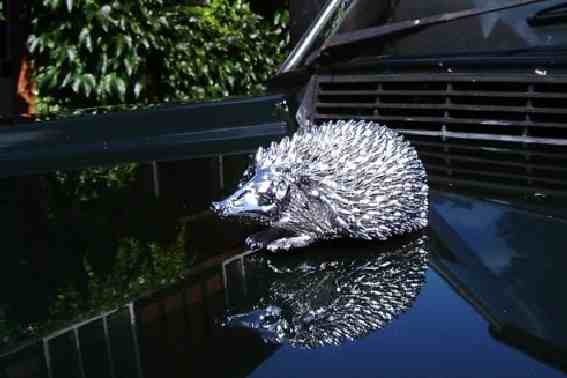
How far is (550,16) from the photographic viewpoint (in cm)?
226

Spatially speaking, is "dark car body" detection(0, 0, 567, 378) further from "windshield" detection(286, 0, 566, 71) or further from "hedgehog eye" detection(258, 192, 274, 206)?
"hedgehog eye" detection(258, 192, 274, 206)

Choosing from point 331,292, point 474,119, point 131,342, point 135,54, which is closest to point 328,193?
point 331,292

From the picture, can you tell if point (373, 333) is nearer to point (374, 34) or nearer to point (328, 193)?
point (328, 193)

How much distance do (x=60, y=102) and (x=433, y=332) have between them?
17.7ft

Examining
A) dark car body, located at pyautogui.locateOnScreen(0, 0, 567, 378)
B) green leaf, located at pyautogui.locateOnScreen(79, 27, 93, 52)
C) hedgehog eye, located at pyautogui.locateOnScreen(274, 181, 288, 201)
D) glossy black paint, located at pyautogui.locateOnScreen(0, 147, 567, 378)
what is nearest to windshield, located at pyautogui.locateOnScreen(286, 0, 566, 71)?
dark car body, located at pyautogui.locateOnScreen(0, 0, 567, 378)

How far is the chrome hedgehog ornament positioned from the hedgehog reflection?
0.04 meters

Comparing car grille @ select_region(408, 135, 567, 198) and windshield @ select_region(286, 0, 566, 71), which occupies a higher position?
windshield @ select_region(286, 0, 566, 71)

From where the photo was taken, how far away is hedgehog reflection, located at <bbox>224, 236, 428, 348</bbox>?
1077mm

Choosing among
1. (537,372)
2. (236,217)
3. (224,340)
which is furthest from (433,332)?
(236,217)

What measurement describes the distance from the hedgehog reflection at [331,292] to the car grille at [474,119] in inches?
18.1

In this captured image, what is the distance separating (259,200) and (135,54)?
179 inches

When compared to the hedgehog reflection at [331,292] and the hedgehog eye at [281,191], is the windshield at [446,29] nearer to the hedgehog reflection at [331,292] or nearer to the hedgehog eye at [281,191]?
the hedgehog reflection at [331,292]

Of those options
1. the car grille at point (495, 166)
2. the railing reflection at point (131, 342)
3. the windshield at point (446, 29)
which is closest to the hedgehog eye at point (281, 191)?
the railing reflection at point (131, 342)

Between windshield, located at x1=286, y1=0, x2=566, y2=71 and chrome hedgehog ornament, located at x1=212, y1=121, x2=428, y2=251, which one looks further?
windshield, located at x1=286, y1=0, x2=566, y2=71
